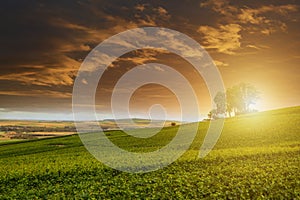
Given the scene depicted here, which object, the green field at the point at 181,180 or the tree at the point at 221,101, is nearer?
the green field at the point at 181,180

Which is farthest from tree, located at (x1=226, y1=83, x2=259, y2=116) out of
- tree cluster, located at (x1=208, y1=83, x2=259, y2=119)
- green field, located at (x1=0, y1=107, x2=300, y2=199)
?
green field, located at (x1=0, y1=107, x2=300, y2=199)

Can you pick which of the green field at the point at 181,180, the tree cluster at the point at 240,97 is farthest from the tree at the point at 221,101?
the green field at the point at 181,180

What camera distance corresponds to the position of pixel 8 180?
116 ft

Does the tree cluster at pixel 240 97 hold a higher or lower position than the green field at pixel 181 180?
higher

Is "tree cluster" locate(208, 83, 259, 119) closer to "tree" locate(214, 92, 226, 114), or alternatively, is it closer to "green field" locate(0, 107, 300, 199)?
"tree" locate(214, 92, 226, 114)

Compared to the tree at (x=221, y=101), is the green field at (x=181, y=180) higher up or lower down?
lower down

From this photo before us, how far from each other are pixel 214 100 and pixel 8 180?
454 ft

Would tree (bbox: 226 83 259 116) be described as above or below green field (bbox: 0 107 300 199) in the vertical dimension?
above

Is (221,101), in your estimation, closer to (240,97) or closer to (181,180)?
(240,97)

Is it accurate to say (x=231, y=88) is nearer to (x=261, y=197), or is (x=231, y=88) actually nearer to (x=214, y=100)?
(x=214, y=100)

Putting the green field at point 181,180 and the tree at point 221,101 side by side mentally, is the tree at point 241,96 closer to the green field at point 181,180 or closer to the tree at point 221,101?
the tree at point 221,101

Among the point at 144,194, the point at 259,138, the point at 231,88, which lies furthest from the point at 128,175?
the point at 231,88

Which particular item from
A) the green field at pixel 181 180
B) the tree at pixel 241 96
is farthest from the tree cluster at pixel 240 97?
the green field at pixel 181 180

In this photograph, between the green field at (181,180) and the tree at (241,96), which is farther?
the tree at (241,96)
